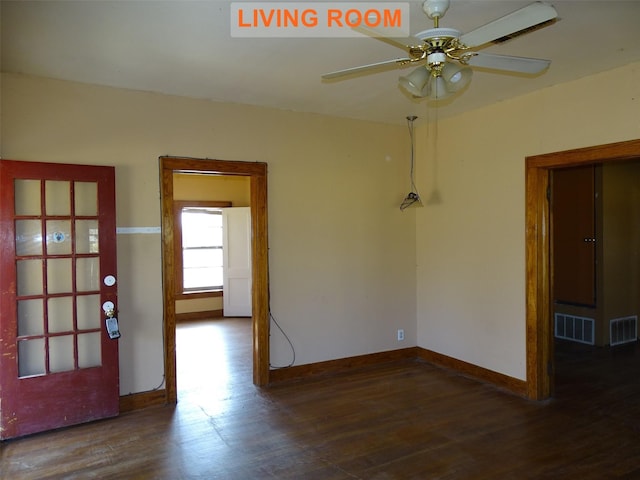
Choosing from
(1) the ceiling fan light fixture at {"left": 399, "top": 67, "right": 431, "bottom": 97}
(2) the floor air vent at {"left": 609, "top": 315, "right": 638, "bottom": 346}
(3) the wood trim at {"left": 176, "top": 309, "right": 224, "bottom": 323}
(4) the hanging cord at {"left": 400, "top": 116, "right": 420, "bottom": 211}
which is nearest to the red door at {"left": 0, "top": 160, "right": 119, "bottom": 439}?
(1) the ceiling fan light fixture at {"left": 399, "top": 67, "right": 431, "bottom": 97}

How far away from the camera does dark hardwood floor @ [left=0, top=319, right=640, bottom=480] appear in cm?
277

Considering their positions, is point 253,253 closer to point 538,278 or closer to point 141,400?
point 141,400

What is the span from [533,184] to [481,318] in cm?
140

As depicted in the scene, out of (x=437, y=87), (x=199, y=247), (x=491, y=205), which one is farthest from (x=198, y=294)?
(x=437, y=87)

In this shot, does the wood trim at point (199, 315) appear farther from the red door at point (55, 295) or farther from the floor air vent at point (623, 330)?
the floor air vent at point (623, 330)

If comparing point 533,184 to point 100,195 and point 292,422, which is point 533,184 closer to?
point 292,422

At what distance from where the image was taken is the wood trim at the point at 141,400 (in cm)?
369

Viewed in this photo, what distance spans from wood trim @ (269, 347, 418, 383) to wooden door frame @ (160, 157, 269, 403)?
19cm

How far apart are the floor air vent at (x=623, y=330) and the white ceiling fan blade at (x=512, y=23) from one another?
5.08 m

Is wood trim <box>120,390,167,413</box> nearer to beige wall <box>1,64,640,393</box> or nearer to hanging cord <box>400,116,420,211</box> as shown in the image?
beige wall <box>1,64,640,393</box>

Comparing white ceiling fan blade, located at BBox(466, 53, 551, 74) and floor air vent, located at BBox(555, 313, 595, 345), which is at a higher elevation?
white ceiling fan blade, located at BBox(466, 53, 551, 74)

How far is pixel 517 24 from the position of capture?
6.11ft

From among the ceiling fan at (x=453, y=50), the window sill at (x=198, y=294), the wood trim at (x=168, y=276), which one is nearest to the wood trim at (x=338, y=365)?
the wood trim at (x=168, y=276)

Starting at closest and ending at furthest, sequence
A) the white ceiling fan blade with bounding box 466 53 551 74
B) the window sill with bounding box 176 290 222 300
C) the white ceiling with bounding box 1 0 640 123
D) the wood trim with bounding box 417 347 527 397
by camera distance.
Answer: the white ceiling fan blade with bounding box 466 53 551 74, the white ceiling with bounding box 1 0 640 123, the wood trim with bounding box 417 347 527 397, the window sill with bounding box 176 290 222 300
